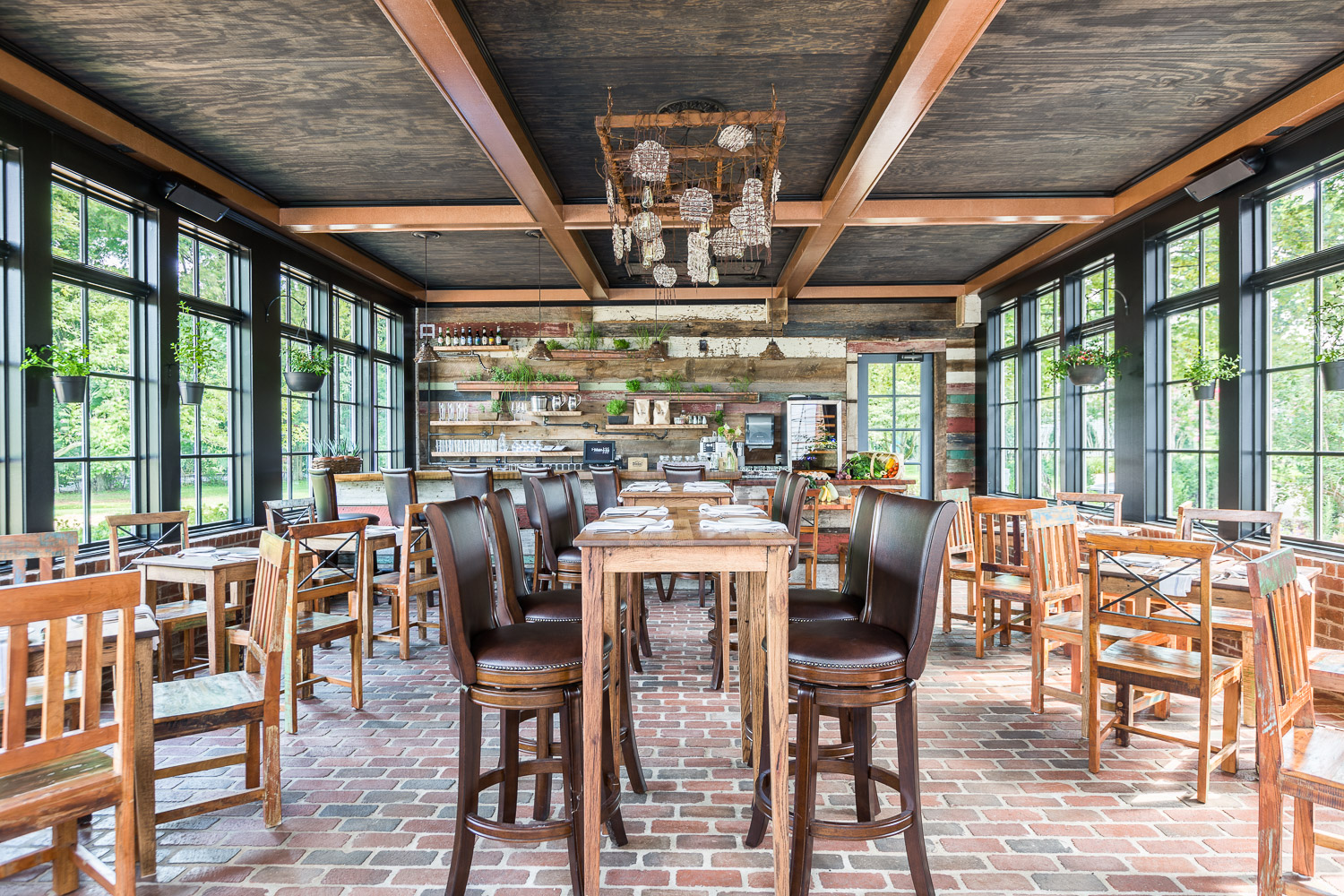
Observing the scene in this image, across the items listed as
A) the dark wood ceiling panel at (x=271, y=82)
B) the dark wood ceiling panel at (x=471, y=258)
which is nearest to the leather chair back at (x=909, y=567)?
the dark wood ceiling panel at (x=271, y=82)

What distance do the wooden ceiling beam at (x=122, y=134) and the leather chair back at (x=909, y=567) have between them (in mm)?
4715

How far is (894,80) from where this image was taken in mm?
3580

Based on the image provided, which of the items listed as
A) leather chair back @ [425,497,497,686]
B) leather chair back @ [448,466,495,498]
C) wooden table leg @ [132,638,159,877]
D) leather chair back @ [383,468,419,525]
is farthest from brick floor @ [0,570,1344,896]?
leather chair back @ [448,466,495,498]

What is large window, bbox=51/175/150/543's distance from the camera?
160 inches

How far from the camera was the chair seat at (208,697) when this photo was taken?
7.37 feet

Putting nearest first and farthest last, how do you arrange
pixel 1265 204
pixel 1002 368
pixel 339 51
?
1. pixel 339 51
2. pixel 1265 204
3. pixel 1002 368

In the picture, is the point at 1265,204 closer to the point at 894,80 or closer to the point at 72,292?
the point at 894,80

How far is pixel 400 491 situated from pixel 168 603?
1.54m

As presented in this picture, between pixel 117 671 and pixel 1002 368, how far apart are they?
8.76 m

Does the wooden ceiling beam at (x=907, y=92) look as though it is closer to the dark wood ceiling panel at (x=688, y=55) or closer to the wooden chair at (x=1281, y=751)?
the dark wood ceiling panel at (x=688, y=55)

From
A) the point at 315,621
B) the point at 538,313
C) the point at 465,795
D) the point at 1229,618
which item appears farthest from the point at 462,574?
the point at 538,313

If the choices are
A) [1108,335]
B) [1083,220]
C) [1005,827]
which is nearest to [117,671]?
[1005,827]

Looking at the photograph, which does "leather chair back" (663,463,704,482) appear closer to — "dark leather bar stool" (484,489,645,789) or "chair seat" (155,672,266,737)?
"dark leather bar stool" (484,489,645,789)

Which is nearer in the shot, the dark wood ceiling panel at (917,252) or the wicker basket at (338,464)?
the wicker basket at (338,464)
